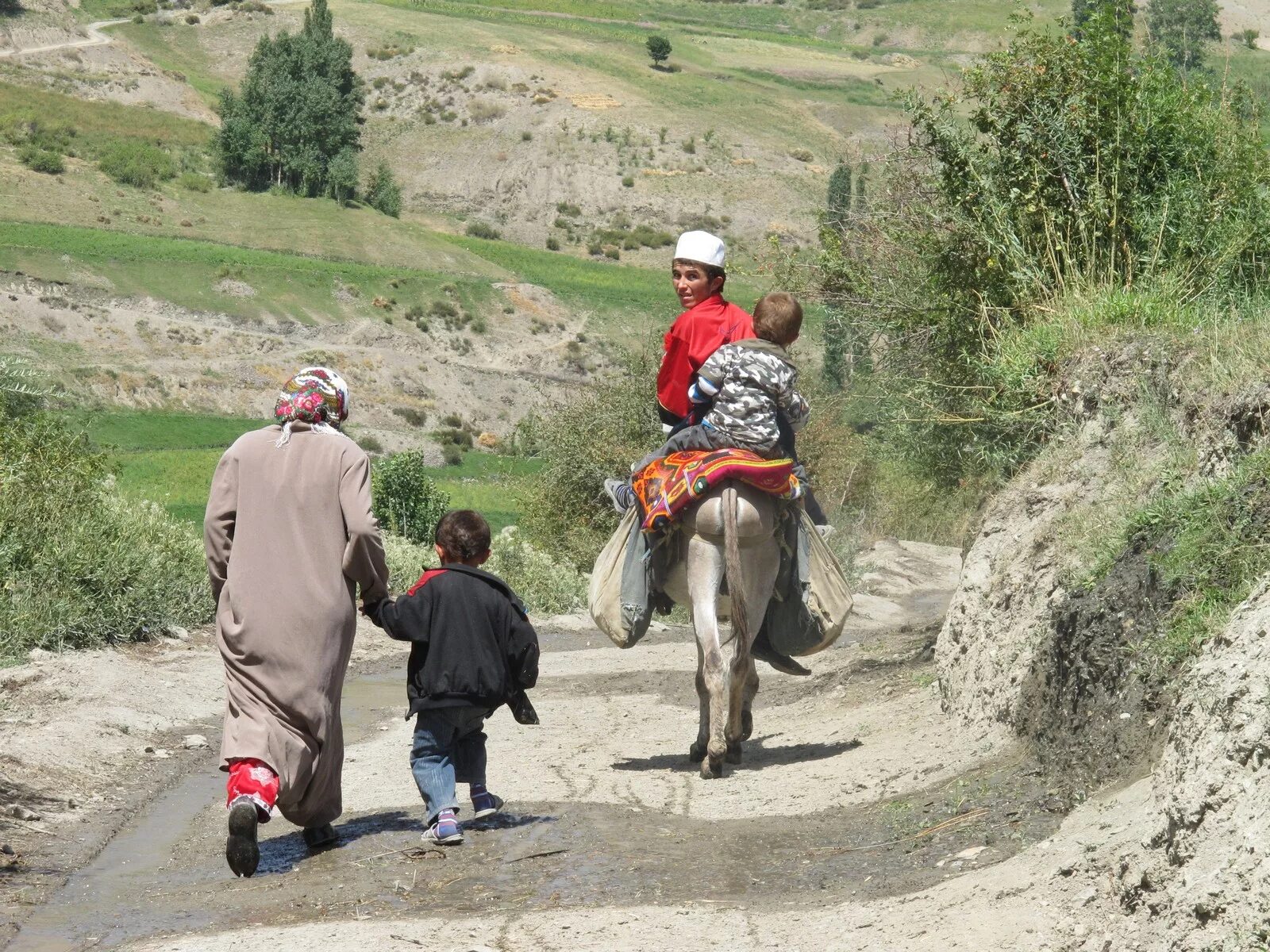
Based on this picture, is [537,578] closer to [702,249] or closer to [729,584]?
[702,249]

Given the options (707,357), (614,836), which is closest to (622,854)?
(614,836)

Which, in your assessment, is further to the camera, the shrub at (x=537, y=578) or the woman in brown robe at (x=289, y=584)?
the shrub at (x=537, y=578)

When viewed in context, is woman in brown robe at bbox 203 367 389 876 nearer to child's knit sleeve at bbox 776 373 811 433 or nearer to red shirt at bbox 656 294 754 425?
red shirt at bbox 656 294 754 425

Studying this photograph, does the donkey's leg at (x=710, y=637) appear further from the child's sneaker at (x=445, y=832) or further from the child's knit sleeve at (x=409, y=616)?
the child's sneaker at (x=445, y=832)

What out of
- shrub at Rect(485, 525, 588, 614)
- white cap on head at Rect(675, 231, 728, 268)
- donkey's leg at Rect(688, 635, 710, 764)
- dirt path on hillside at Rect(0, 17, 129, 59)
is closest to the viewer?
donkey's leg at Rect(688, 635, 710, 764)

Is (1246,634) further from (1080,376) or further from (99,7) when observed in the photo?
(99,7)

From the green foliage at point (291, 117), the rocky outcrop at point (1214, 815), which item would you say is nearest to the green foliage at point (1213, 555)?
the rocky outcrop at point (1214, 815)

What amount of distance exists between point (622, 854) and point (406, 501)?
98.2ft

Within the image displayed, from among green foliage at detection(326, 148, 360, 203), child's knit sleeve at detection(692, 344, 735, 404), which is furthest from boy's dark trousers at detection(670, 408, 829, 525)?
green foliage at detection(326, 148, 360, 203)

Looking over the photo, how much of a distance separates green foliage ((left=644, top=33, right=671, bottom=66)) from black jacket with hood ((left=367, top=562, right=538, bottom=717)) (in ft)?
529

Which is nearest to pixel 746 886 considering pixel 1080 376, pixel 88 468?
pixel 1080 376

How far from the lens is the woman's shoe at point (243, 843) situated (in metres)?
6.80

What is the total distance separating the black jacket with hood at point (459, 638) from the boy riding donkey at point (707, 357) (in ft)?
6.75

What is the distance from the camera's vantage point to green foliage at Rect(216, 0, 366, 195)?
12031 centimetres
